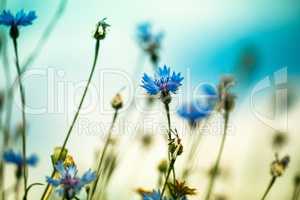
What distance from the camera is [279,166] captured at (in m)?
1.54

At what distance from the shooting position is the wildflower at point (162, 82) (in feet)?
4.59

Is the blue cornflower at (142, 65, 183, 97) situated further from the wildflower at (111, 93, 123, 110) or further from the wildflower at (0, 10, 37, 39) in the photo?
the wildflower at (0, 10, 37, 39)

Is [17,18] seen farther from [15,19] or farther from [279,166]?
[279,166]

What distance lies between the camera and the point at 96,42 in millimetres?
1485

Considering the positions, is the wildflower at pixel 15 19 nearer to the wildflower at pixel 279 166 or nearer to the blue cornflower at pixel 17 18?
the blue cornflower at pixel 17 18

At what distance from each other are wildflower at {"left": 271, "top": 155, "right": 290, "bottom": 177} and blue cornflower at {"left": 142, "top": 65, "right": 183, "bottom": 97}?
0.38 m

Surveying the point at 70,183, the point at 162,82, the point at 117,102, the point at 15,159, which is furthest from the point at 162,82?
the point at 15,159

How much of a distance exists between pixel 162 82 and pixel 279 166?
433 millimetres

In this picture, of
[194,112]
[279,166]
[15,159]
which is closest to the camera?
[279,166]

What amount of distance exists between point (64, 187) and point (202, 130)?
957 mm

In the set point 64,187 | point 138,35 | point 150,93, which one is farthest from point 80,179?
point 138,35

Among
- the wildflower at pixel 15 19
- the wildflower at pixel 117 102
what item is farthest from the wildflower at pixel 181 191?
the wildflower at pixel 15 19

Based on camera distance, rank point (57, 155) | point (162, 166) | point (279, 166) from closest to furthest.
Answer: point (57, 155), point (279, 166), point (162, 166)

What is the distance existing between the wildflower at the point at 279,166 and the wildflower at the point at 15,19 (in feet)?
2.71
